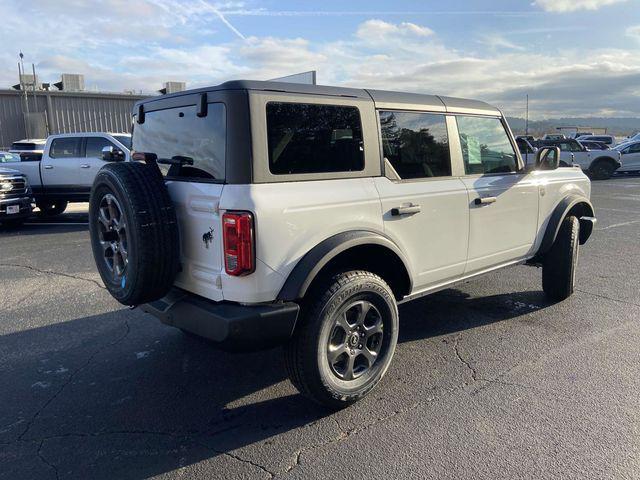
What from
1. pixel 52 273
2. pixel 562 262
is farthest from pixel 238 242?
pixel 52 273

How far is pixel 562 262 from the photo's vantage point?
5055mm

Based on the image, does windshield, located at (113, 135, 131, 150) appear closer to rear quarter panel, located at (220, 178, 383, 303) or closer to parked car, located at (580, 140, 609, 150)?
rear quarter panel, located at (220, 178, 383, 303)

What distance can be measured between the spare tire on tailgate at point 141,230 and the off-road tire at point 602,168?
76.2 feet

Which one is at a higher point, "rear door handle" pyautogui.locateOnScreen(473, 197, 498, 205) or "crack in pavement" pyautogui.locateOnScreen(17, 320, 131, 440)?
"rear door handle" pyautogui.locateOnScreen(473, 197, 498, 205)

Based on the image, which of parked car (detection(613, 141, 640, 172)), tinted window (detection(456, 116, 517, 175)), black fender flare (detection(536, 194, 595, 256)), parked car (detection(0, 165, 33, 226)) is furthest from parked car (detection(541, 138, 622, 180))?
parked car (detection(0, 165, 33, 226))

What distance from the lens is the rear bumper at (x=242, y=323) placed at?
2754 millimetres

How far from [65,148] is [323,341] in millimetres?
10952

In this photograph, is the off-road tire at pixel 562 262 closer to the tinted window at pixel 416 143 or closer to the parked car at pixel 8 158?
the tinted window at pixel 416 143

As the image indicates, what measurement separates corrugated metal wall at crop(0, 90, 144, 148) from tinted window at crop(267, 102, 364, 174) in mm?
32957

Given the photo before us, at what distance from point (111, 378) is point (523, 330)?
346cm

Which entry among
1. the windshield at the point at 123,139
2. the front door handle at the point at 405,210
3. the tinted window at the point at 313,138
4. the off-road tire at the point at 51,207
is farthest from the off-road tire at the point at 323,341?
the off-road tire at the point at 51,207

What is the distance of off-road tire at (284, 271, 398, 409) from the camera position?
2953mm

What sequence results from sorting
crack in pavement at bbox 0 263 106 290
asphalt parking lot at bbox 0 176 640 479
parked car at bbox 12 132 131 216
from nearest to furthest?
asphalt parking lot at bbox 0 176 640 479
crack in pavement at bbox 0 263 106 290
parked car at bbox 12 132 131 216

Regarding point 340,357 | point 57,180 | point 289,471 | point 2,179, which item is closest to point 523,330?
point 340,357
